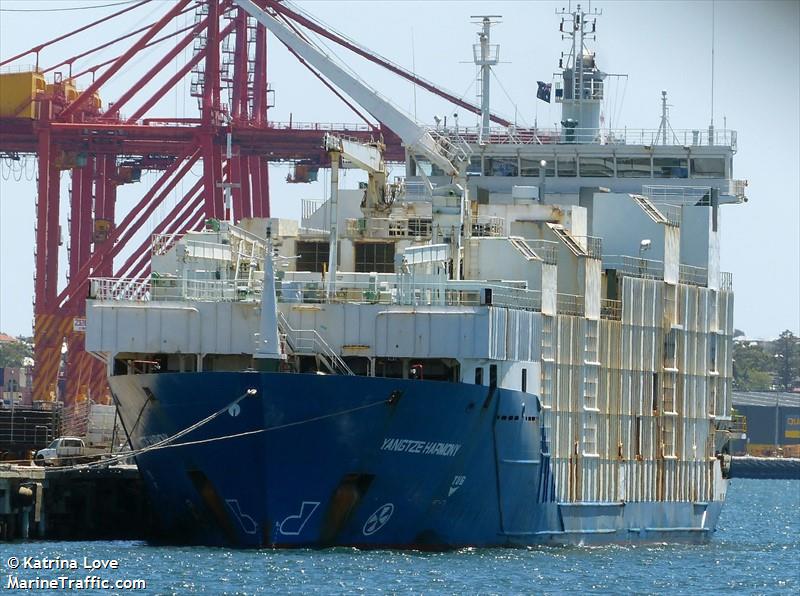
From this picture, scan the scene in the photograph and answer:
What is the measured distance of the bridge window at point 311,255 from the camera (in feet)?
191

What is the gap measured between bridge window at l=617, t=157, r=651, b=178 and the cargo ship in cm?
6

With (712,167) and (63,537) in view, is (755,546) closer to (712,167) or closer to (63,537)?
(712,167)

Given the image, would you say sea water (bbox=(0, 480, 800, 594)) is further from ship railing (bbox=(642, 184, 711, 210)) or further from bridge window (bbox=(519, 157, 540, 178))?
bridge window (bbox=(519, 157, 540, 178))

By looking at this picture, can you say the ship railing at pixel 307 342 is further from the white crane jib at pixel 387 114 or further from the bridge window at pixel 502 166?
the bridge window at pixel 502 166

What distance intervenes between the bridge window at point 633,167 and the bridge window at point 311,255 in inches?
442

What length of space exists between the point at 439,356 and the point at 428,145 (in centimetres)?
1026

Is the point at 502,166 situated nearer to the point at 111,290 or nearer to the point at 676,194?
the point at 676,194

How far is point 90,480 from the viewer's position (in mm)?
59781

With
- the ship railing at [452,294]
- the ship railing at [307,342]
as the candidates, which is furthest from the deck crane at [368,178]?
the ship railing at [452,294]

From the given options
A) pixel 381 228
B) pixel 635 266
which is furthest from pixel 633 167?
pixel 381 228

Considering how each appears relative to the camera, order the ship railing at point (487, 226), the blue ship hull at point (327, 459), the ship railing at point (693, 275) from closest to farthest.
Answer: the blue ship hull at point (327, 459)
the ship railing at point (487, 226)
the ship railing at point (693, 275)

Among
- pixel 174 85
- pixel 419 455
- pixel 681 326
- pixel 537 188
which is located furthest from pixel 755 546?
pixel 174 85

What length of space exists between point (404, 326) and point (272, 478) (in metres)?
4.27

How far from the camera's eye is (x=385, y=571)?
49000mm
